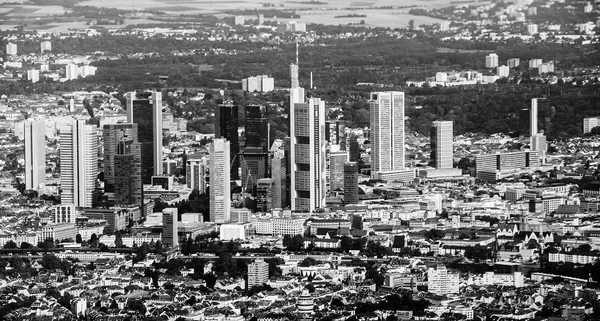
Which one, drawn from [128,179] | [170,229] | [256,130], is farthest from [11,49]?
[170,229]

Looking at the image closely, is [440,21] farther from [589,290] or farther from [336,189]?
[589,290]

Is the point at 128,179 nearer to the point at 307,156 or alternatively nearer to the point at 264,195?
the point at 264,195

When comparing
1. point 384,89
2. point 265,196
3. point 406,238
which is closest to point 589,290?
point 406,238

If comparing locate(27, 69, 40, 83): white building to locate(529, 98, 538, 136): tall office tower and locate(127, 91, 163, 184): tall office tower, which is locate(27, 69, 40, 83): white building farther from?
locate(529, 98, 538, 136): tall office tower

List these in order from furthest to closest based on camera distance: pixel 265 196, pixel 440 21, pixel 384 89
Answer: pixel 440 21 → pixel 384 89 → pixel 265 196

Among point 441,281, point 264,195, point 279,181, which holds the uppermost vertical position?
point 279,181

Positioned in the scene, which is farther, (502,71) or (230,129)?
(502,71)

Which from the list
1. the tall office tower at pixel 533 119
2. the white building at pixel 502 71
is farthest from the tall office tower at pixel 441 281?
the white building at pixel 502 71

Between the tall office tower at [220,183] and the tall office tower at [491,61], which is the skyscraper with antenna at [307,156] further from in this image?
the tall office tower at [491,61]
